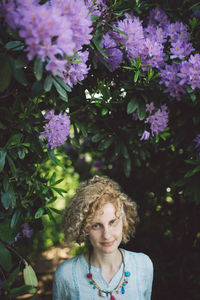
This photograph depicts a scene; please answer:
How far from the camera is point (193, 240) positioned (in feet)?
7.90

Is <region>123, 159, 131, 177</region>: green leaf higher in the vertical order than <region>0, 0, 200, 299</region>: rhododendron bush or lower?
lower

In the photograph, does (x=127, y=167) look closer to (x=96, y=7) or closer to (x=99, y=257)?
(x=99, y=257)

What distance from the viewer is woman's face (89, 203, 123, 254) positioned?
4.92 ft

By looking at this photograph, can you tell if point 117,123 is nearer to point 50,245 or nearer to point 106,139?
point 106,139

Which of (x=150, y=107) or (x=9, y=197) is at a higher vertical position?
(x=150, y=107)

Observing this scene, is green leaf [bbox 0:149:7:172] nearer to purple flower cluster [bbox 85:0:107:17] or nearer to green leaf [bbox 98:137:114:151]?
green leaf [bbox 98:137:114:151]

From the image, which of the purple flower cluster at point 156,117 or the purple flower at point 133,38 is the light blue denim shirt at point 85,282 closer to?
the purple flower cluster at point 156,117

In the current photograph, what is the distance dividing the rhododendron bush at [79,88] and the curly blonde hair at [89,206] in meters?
0.11

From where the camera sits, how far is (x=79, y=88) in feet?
5.51

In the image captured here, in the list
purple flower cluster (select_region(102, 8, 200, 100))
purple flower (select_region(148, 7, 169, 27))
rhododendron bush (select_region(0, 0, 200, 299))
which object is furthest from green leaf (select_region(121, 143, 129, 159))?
purple flower (select_region(148, 7, 169, 27))

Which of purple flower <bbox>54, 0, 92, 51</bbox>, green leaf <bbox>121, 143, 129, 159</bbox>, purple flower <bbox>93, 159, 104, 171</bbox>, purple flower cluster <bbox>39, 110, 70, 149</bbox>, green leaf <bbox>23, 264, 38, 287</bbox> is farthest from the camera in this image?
purple flower <bbox>93, 159, 104, 171</bbox>

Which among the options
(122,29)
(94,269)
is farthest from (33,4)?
(94,269)

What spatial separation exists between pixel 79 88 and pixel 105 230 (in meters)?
0.80

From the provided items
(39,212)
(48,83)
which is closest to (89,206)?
(39,212)
